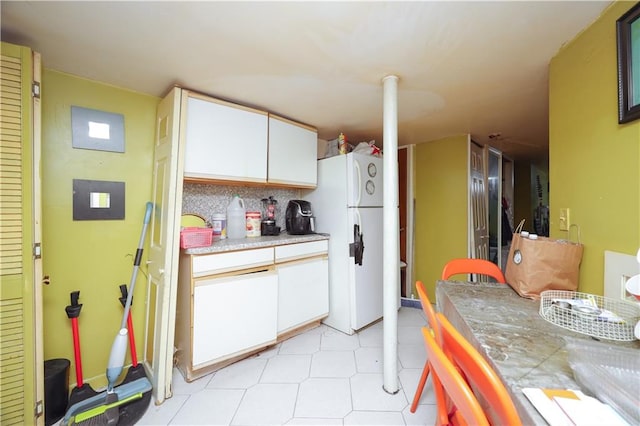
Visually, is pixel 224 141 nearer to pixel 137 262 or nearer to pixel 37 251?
pixel 137 262

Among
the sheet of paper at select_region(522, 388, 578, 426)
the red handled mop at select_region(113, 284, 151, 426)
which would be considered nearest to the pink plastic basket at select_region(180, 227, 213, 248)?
the red handled mop at select_region(113, 284, 151, 426)

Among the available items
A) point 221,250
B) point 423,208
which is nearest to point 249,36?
point 221,250

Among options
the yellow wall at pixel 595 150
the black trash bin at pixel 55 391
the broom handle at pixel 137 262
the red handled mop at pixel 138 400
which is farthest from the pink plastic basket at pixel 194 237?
the yellow wall at pixel 595 150

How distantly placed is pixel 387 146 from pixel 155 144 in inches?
64.8

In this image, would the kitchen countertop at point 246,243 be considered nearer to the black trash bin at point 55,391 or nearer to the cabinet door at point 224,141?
the cabinet door at point 224,141

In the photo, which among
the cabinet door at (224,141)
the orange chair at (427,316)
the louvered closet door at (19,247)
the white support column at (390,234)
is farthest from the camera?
the cabinet door at (224,141)

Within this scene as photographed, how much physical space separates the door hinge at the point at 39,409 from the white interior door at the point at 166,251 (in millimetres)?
461

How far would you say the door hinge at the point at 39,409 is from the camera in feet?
3.78

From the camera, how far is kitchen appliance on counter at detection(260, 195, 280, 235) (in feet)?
7.41

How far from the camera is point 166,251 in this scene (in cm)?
148

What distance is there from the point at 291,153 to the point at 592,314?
2028 mm

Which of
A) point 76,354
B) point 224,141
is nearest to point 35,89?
point 224,141

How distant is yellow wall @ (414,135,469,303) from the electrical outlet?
140cm

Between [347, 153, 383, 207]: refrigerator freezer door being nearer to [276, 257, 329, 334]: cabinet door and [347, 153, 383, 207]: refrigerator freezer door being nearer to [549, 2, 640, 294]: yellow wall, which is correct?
[276, 257, 329, 334]: cabinet door
